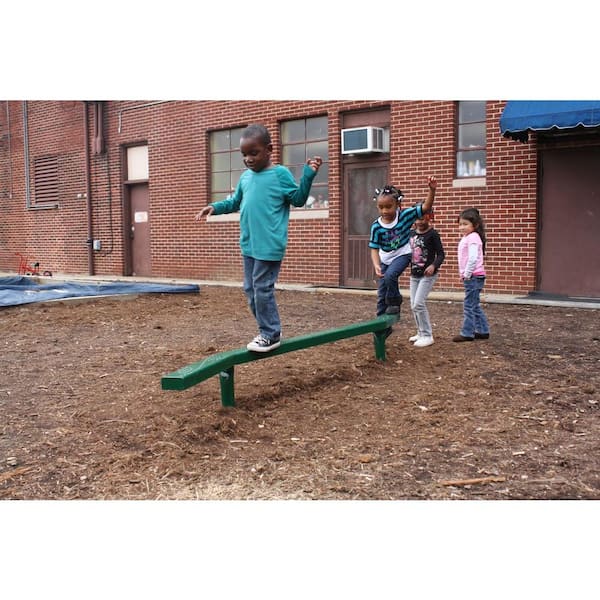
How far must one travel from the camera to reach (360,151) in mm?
12547

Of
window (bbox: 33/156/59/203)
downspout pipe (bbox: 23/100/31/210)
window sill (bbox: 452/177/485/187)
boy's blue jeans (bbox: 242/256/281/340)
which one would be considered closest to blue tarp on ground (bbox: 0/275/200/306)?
window sill (bbox: 452/177/485/187)

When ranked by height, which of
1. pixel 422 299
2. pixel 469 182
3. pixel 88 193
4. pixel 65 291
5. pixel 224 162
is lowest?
pixel 65 291

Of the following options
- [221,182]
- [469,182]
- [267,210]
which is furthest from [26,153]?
[267,210]

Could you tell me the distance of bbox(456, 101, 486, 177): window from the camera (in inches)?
448

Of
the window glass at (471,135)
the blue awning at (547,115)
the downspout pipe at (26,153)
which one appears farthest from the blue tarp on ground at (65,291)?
the downspout pipe at (26,153)

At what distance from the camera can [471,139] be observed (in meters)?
11.5

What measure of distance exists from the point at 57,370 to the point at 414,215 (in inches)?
139

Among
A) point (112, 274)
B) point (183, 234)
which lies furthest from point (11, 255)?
point (183, 234)

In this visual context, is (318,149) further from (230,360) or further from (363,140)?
(230,360)

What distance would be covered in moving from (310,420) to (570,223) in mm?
7843

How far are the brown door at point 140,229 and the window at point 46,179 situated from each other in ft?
10.1

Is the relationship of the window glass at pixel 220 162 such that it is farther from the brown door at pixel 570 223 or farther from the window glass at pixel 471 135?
the brown door at pixel 570 223

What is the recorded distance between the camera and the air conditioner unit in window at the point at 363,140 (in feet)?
40.6

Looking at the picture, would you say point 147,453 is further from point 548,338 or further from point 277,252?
point 548,338
